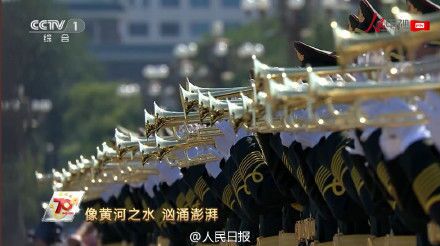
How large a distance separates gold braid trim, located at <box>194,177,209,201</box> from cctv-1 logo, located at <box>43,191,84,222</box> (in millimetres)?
2363

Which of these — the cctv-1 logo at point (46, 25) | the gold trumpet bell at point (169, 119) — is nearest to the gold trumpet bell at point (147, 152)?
the gold trumpet bell at point (169, 119)

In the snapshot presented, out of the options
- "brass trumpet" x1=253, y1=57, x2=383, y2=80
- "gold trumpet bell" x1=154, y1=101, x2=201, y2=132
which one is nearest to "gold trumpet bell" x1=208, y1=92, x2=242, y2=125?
"gold trumpet bell" x1=154, y1=101, x2=201, y2=132

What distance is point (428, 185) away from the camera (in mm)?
11148

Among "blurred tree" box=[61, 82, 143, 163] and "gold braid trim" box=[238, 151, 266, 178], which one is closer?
"gold braid trim" box=[238, 151, 266, 178]

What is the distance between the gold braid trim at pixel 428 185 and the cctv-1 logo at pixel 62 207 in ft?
32.3

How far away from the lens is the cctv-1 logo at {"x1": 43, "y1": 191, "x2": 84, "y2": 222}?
20.9 metres

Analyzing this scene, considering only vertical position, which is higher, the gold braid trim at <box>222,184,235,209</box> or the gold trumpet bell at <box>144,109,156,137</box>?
the gold trumpet bell at <box>144,109,156,137</box>

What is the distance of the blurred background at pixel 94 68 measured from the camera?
2278cm

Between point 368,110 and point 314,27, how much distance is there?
73.3 feet

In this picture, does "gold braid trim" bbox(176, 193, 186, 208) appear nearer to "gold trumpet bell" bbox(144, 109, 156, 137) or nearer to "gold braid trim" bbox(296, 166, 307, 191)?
"gold trumpet bell" bbox(144, 109, 156, 137)

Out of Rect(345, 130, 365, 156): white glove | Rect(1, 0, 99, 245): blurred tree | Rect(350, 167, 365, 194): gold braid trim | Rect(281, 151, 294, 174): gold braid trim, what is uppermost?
Rect(1, 0, 99, 245): blurred tree

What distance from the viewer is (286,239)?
52.7 ft

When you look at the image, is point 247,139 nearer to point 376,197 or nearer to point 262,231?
point 262,231

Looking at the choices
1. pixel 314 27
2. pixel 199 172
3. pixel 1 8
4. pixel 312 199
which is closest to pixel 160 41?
pixel 314 27
